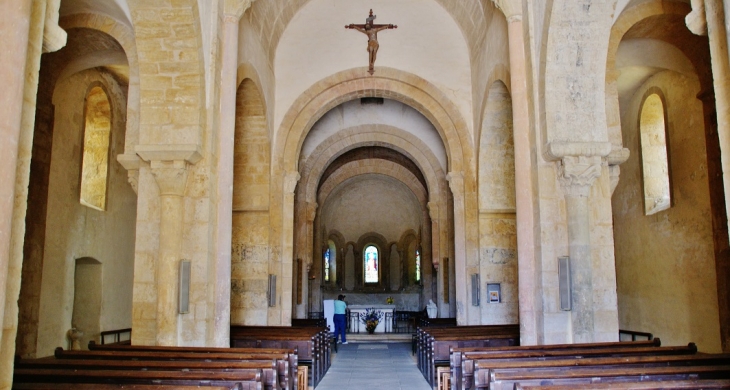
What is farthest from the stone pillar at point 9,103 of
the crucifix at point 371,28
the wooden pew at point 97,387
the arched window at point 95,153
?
the arched window at point 95,153

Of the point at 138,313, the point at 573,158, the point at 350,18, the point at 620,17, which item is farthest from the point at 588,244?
the point at 350,18

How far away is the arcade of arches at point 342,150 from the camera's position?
29.6 feet

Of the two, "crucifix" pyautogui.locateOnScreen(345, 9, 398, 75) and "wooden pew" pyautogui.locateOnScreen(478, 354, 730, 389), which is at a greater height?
"crucifix" pyautogui.locateOnScreen(345, 9, 398, 75)

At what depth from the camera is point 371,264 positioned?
30.1 metres

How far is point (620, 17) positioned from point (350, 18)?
7.27 meters

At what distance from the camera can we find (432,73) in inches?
635

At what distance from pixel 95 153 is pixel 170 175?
6.42 meters

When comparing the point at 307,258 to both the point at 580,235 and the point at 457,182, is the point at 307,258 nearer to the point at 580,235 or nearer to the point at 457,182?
the point at 457,182

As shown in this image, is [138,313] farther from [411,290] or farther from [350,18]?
[411,290]

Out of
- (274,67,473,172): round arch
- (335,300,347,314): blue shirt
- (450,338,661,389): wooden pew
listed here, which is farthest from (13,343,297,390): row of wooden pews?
(335,300,347,314): blue shirt

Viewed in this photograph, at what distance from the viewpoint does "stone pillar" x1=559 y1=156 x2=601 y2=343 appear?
8.95 m

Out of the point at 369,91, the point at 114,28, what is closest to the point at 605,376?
the point at 114,28

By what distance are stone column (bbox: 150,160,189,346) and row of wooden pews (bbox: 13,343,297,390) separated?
826 millimetres

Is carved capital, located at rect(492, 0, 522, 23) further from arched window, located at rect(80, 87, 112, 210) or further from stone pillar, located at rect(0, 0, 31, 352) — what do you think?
arched window, located at rect(80, 87, 112, 210)
